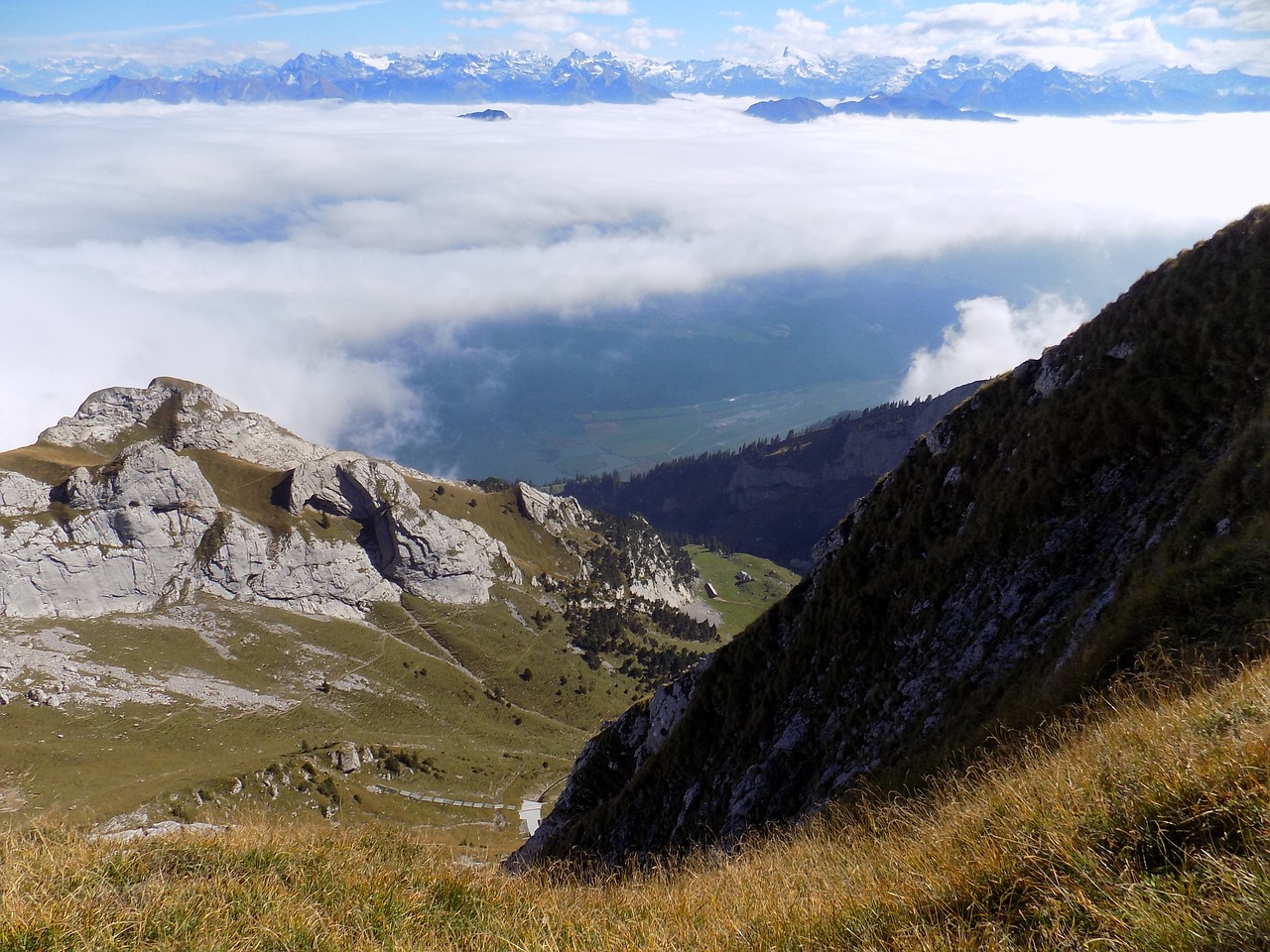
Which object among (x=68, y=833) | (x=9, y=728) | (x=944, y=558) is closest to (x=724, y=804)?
(x=944, y=558)

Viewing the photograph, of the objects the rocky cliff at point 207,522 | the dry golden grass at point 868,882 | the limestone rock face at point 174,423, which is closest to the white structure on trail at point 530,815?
the rocky cliff at point 207,522

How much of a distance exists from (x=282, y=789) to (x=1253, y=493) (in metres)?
97.1

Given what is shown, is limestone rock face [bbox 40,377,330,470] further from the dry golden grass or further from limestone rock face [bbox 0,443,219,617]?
the dry golden grass

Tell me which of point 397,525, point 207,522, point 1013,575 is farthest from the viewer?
point 397,525

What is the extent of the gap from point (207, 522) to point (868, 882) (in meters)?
167

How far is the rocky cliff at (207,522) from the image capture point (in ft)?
419

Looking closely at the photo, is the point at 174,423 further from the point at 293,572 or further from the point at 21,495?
the point at 293,572

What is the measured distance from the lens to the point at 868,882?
6156 mm

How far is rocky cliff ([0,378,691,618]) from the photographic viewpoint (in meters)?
128

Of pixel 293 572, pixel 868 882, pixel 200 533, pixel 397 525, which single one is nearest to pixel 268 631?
pixel 293 572

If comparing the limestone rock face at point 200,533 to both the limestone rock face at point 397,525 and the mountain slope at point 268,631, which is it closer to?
the limestone rock face at point 397,525

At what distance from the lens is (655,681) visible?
156500 mm

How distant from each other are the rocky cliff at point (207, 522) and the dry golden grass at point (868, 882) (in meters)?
151

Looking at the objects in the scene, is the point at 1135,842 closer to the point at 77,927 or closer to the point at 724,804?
the point at 77,927
